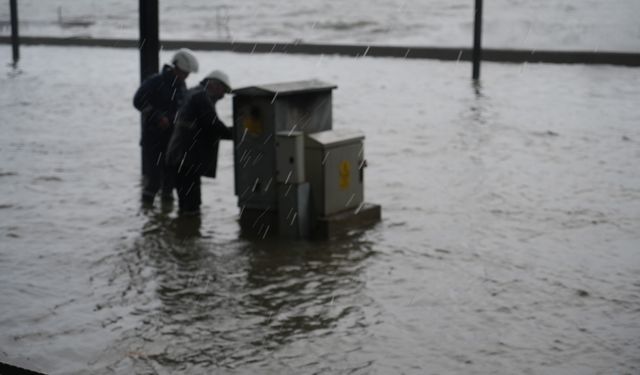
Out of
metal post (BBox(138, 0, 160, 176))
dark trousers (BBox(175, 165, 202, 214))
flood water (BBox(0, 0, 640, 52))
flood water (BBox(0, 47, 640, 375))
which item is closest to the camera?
flood water (BBox(0, 47, 640, 375))

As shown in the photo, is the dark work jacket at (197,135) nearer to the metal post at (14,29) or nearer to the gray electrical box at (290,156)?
the gray electrical box at (290,156)

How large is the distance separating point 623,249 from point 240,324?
12.3 feet

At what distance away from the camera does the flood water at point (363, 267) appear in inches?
241

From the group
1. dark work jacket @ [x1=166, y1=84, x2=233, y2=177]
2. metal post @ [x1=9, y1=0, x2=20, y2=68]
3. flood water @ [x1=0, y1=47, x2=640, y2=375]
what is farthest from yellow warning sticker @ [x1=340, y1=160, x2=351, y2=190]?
metal post @ [x1=9, y1=0, x2=20, y2=68]

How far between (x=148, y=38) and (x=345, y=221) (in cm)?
312

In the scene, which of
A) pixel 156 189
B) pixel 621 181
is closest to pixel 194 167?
pixel 156 189

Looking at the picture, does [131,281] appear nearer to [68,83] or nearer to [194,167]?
[194,167]

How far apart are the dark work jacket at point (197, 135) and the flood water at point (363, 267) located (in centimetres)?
55

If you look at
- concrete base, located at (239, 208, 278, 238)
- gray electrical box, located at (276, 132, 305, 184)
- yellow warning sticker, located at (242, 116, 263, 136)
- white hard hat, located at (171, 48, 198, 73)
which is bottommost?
concrete base, located at (239, 208, 278, 238)

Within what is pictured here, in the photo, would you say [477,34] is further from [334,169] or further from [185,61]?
[334,169]

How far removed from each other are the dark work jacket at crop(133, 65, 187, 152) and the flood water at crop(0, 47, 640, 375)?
3.06 ft

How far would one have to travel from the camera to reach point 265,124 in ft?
29.8

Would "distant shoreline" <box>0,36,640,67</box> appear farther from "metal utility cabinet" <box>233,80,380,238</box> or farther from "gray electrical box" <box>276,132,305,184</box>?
"gray electrical box" <box>276,132,305,184</box>

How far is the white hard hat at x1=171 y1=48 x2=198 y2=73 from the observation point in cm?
1012
